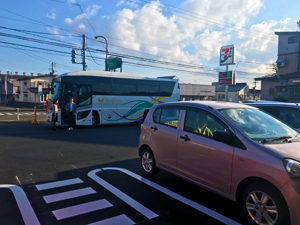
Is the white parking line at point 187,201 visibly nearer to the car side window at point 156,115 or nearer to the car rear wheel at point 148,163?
the car rear wheel at point 148,163

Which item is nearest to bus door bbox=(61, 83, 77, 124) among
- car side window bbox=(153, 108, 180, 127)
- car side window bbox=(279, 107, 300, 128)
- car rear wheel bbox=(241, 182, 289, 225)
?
car side window bbox=(153, 108, 180, 127)

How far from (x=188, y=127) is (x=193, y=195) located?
1296mm

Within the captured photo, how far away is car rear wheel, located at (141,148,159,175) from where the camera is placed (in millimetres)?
5348

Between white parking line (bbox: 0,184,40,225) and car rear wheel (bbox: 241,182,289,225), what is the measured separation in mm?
3045

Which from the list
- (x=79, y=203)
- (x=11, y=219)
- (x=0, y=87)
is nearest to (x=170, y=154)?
(x=79, y=203)

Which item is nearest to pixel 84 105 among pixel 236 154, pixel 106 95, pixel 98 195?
pixel 106 95

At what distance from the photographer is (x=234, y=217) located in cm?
363

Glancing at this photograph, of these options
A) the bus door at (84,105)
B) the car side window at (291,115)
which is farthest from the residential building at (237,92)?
the car side window at (291,115)

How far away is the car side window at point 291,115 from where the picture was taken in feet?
20.7

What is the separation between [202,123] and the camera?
428cm

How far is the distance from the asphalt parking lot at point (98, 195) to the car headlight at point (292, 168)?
113 centimetres

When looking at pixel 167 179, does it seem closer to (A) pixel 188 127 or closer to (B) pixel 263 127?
(A) pixel 188 127

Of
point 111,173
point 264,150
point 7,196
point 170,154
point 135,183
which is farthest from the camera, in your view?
point 111,173

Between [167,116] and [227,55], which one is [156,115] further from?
[227,55]
